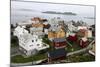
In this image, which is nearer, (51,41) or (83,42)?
(51,41)

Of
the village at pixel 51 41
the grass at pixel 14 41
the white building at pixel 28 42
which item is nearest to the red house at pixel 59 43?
the village at pixel 51 41

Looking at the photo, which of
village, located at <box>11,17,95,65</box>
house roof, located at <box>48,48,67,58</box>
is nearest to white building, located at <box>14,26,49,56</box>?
village, located at <box>11,17,95,65</box>

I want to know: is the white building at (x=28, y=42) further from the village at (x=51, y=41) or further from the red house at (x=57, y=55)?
the red house at (x=57, y=55)

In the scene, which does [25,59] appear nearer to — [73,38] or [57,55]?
[57,55]

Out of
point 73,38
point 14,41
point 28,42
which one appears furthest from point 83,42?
point 14,41
